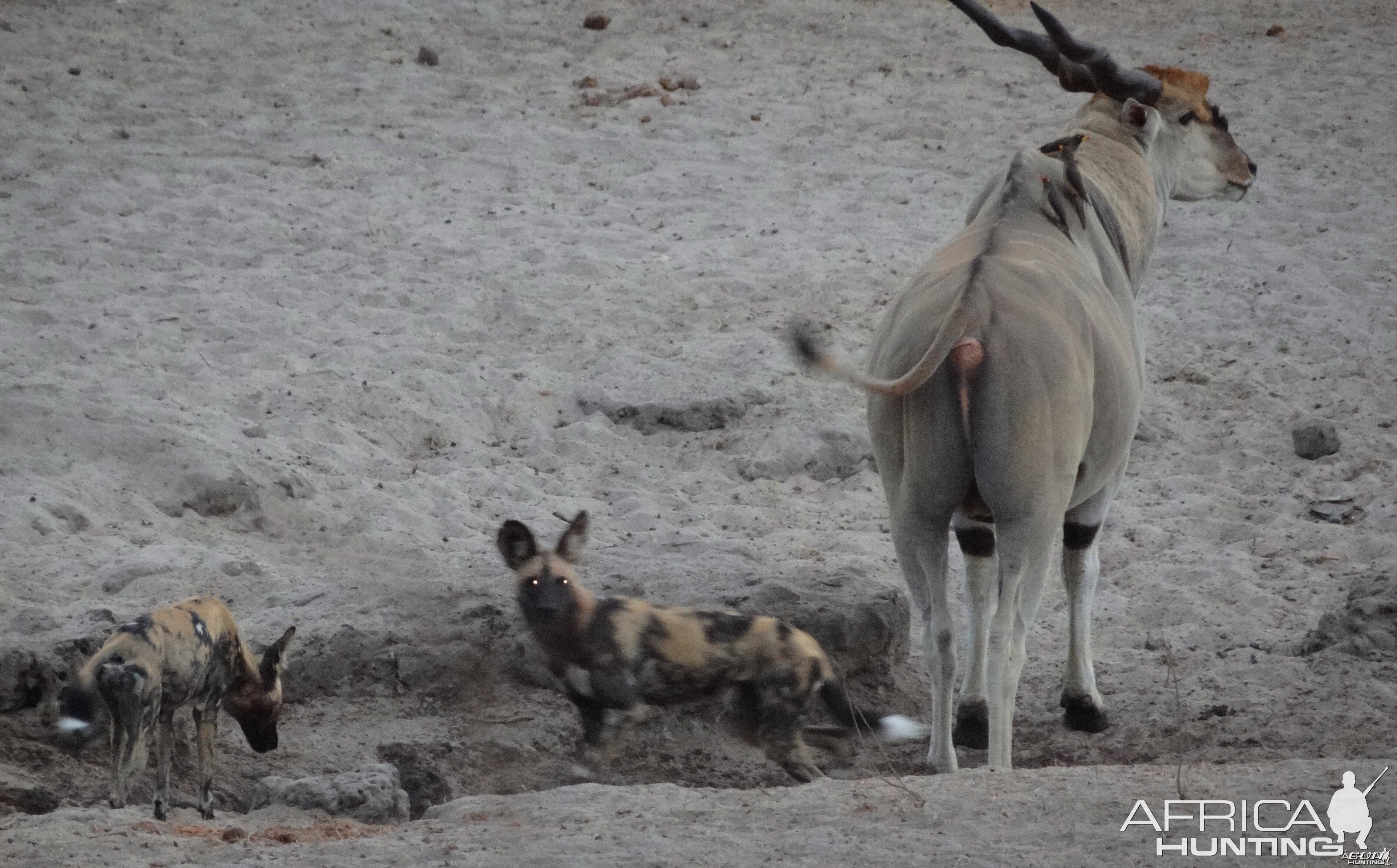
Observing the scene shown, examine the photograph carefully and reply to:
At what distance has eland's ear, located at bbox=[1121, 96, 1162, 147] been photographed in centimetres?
711

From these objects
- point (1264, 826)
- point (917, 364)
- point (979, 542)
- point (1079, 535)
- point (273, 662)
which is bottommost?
point (273, 662)

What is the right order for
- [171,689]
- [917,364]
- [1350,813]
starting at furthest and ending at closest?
1. [171,689]
2. [917,364]
3. [1350,813]

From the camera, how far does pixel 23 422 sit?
7949 mm

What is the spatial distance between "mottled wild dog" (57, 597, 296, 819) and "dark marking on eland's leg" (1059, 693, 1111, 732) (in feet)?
9.57

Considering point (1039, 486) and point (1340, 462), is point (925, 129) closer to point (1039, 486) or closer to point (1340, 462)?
point (1340, 462)

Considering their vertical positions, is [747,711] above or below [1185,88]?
below

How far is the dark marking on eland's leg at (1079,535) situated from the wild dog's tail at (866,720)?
94 centimetres

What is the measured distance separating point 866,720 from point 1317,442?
4.16 m

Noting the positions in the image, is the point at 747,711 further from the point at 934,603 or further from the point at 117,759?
the point at 117,759

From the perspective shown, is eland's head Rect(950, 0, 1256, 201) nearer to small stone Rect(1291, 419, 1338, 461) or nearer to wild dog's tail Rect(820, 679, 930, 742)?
small stone Rect(1291, 419, 1338, 461)

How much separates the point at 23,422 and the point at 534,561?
11.8 ft

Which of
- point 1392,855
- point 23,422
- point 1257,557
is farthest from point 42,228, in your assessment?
point 1392,855

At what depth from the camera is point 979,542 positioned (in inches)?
218

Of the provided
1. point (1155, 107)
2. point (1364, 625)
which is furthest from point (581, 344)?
point (1364, 625)
